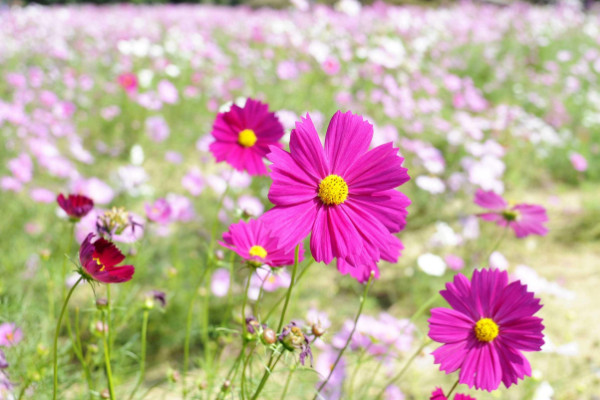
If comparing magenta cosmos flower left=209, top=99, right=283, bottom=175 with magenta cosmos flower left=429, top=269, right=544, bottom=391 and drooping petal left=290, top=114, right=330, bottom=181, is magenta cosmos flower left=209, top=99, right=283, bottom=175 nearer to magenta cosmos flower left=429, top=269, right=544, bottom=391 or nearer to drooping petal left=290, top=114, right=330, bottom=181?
drooping petal left=290, top=114, right=330, bottom=181

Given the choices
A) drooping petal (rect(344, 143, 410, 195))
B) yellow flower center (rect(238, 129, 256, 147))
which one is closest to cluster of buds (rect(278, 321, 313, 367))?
drooping petal (rect(344, 143, 410, 195))

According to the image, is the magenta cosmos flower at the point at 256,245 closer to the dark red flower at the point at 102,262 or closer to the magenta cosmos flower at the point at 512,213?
the dark red flower at the point at 102,262

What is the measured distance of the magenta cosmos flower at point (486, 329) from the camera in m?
0.74

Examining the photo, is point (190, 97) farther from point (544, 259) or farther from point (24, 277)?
point (544, 259)

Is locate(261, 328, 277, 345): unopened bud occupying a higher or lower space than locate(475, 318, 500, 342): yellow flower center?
lower

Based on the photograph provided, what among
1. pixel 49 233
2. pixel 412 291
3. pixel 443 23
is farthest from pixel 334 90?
pixel 443 23

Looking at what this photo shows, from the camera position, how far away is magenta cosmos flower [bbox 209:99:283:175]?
1.04 meters

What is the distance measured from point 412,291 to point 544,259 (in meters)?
0.81

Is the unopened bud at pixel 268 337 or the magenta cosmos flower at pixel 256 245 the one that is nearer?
the unopened bud at pixel 268 337

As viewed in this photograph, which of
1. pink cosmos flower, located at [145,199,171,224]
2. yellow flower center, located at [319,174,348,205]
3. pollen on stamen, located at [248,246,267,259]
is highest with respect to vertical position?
pink cosmos flower, located at [145,199,171,224]

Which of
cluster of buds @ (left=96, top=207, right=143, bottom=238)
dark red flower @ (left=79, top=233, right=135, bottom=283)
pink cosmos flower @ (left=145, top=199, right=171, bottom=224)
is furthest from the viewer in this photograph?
pink cosmos flower @ (left=145, top=199, right=171, bottom=224)

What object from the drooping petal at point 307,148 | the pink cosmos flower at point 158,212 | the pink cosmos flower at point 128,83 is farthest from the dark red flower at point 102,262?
the pink cosmos flower at point 128,83

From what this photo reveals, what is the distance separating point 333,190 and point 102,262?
0.34 metres

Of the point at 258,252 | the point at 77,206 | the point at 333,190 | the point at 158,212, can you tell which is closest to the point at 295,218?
the point at 333,190
